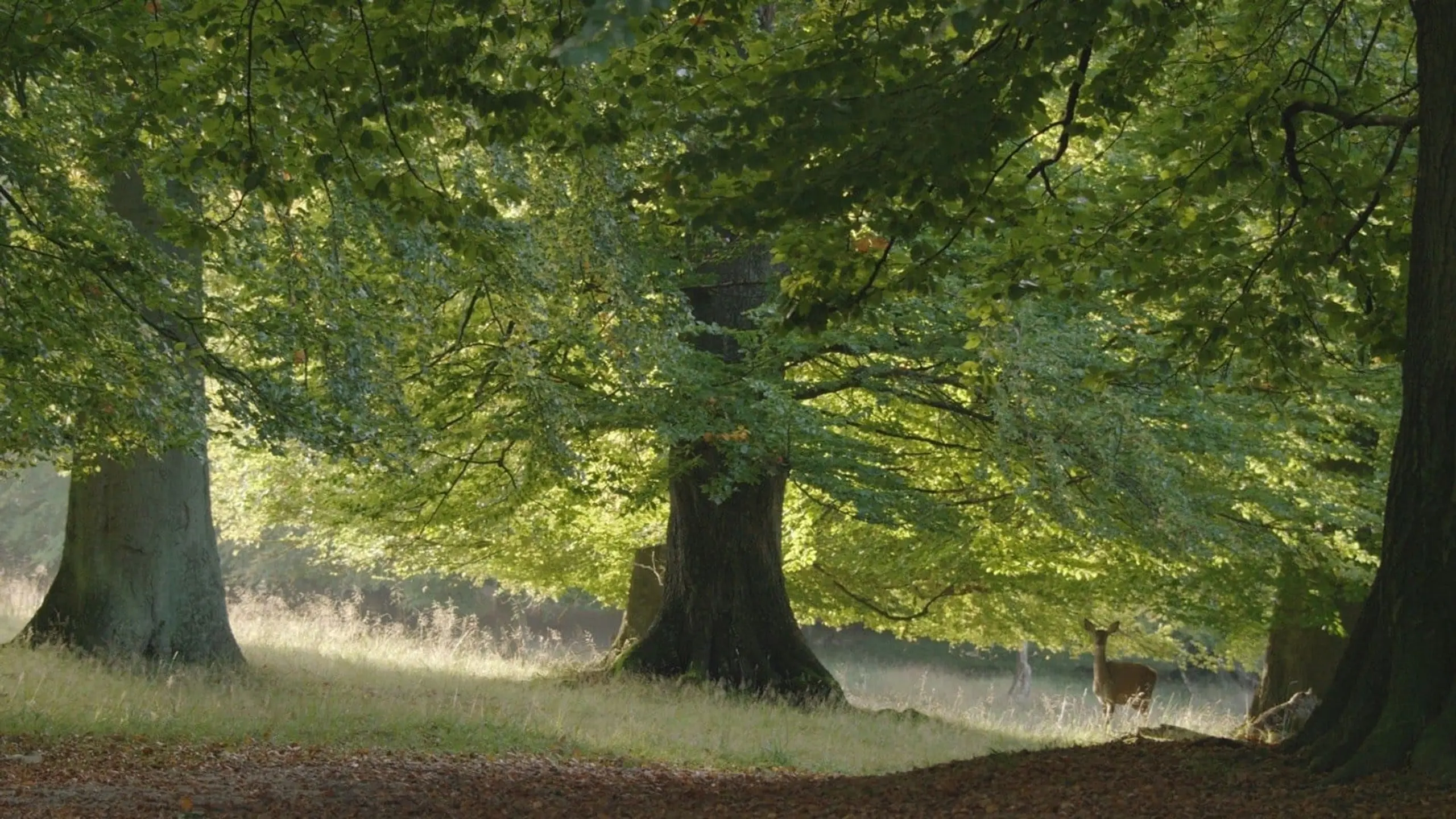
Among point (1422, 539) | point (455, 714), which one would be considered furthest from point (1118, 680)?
point (1422, 539)

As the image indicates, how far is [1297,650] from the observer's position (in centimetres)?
1795

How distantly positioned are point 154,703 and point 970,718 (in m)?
10.8

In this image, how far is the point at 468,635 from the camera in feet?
68.9

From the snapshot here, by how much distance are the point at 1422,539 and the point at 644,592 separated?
14.4 metres

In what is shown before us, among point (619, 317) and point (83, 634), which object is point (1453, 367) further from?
point (83, 634)

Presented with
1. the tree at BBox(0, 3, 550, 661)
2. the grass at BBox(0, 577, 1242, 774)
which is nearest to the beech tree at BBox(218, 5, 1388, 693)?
the tree at BBox(0, 3, 550, 661)

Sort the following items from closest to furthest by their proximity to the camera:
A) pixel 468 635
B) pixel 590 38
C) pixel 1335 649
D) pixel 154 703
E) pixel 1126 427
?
pixel 590 38, pixel 154 703, pixel 1126 427, pixel 1335 649, pixel 468 635

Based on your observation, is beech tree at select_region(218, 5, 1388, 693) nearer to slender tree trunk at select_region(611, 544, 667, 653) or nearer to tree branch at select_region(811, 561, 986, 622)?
tree branch at select_region(811, 561, 986, 622)

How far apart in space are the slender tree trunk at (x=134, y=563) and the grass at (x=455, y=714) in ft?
1.67

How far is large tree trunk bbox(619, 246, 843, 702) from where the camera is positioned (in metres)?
15.5

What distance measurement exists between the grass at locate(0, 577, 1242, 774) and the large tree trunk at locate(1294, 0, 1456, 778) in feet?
17.4

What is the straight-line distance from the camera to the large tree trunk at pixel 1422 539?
6.00m

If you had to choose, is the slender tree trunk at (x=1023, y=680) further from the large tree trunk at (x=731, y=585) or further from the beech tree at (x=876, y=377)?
the large tree trunk at (x=731, y=585)

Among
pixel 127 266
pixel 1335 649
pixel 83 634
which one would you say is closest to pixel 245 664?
pixel 83 634
